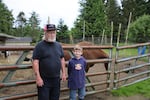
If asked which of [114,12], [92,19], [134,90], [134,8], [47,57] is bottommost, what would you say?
[134,90]

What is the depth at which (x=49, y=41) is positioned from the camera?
372 cm

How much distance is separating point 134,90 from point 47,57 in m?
3.21

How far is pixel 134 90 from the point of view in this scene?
6207 millimetres

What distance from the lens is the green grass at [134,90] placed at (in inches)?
231

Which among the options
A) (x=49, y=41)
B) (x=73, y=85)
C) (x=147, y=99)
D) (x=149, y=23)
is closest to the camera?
(x=49, y=41)

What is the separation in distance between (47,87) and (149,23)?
78.7 ft

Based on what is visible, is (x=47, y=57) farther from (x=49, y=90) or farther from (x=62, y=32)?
(x=62, y=32)

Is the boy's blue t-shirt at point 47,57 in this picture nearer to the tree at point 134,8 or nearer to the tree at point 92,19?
the tree at point 92,19

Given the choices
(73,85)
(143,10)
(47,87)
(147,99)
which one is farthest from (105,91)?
(143,10)

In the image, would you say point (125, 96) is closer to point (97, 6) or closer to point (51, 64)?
point (51, 64)

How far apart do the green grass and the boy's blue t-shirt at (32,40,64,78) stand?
248 cm

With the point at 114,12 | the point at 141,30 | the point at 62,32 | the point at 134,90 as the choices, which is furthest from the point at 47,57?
the point at 114,12

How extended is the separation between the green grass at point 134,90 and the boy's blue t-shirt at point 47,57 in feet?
8.15

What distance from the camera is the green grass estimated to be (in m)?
5.86
